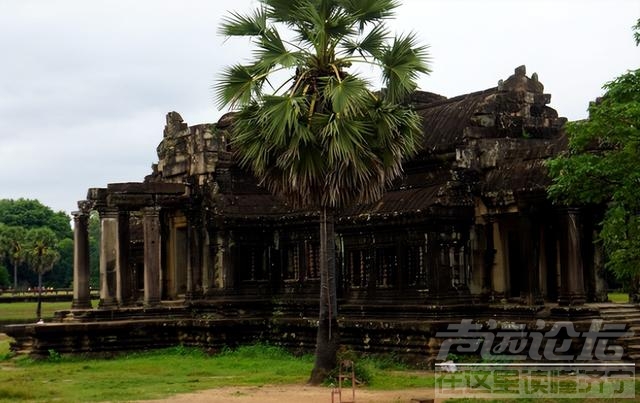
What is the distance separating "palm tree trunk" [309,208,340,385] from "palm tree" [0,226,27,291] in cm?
7379

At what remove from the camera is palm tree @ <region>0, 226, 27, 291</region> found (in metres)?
89.2

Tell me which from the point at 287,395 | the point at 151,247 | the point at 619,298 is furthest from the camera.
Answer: the point at 619,298

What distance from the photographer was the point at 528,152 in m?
22.8

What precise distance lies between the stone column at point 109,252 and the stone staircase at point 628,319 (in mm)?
13079

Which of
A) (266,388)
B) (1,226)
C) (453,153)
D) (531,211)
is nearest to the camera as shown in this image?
(266,388)

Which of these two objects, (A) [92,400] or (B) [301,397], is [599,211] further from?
(A) [92,400]

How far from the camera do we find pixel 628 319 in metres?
20.7

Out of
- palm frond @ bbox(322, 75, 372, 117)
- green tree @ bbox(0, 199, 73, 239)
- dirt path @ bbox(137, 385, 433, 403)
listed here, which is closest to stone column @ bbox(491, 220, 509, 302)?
dirt path @ bbox(137, 385, 433, 403)

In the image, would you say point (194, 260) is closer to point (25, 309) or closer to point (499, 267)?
point (499, 267)

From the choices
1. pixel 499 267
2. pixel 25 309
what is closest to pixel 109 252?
pixel 499 267

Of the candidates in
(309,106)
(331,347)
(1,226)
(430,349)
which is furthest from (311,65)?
(1,226)

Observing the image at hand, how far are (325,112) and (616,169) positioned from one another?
5790 millimetres

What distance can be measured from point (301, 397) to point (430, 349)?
551cm

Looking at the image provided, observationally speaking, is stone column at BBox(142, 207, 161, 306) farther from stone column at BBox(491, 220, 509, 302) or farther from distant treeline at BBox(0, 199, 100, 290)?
distant treeline at BBox(0, 199, 100, 290)
